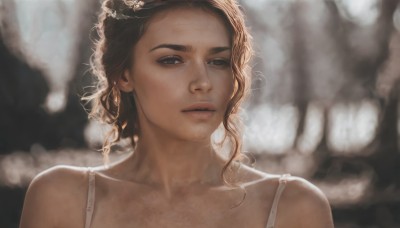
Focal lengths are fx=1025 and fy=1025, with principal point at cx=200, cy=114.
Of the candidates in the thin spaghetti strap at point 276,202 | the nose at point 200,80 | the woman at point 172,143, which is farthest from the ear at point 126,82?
the thin spaghetti strap at point 276,202

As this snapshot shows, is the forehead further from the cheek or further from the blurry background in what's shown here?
the blurry background

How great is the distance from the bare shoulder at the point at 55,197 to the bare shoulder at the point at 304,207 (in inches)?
23.8

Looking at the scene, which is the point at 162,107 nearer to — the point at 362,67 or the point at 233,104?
the point at 233,104

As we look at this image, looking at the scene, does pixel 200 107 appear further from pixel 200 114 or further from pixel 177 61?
pixel 177 61

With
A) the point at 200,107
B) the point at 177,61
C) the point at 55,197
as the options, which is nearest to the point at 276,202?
the point at 200,107

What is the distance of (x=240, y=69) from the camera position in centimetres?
297

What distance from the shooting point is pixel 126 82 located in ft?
10.1

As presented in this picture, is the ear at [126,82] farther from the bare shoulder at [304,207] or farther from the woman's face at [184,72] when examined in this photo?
the bare shoulder at [304,207]

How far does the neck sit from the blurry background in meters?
1.30

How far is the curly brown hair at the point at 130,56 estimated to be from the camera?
2.97 meters

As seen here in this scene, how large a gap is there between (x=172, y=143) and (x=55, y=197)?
1.28 feet

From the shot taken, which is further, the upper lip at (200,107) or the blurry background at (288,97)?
the blurry background at (288,97)

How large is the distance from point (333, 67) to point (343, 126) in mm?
270

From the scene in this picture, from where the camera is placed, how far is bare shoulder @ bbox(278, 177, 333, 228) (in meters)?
2.97
